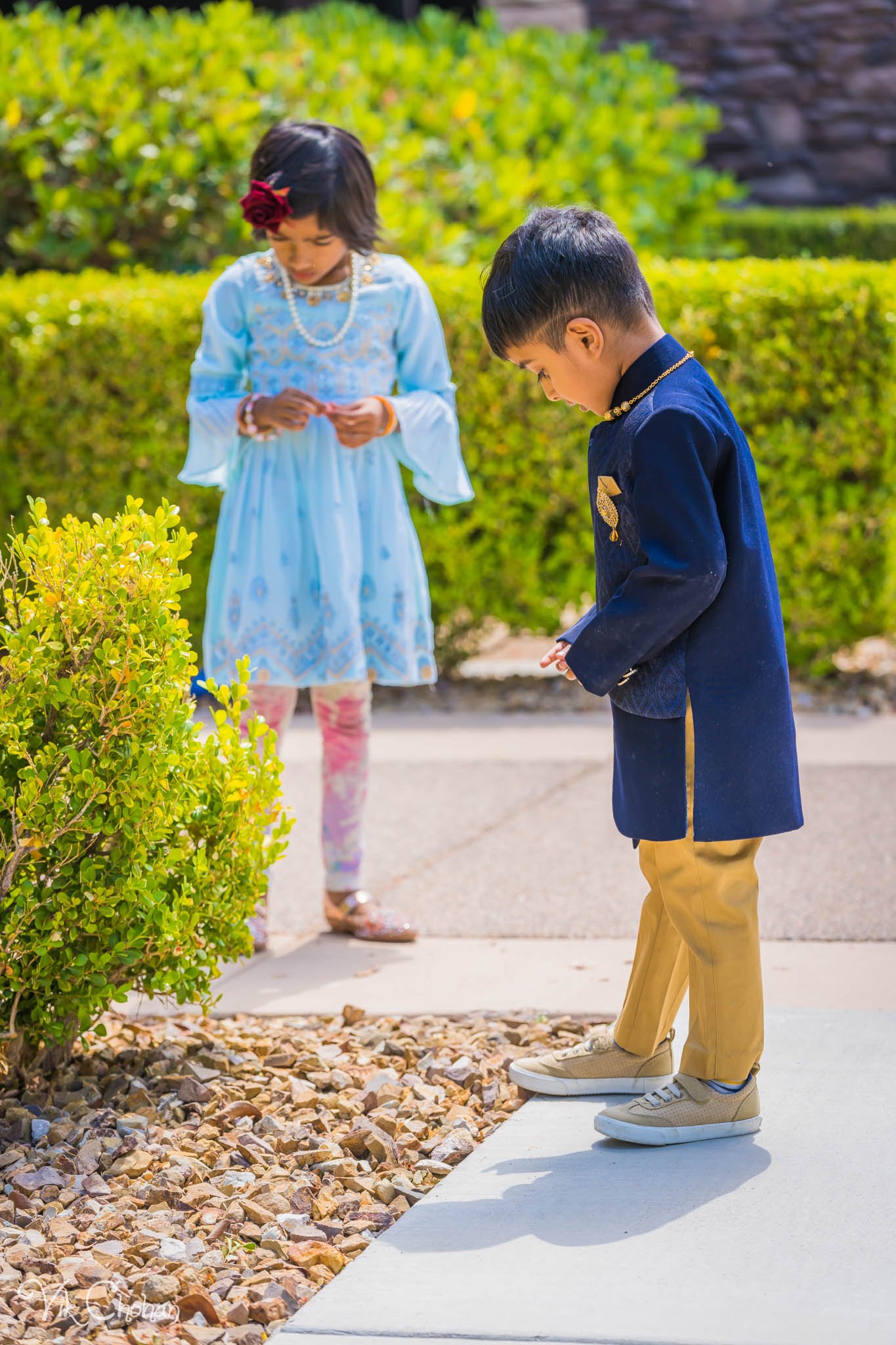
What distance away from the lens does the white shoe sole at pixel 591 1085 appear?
2789 mm

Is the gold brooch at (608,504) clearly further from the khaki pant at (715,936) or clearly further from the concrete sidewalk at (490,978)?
the concrete sidewalk at (490,978)

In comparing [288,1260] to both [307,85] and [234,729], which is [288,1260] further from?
[307,85]

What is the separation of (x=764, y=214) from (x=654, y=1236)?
10.4 meters

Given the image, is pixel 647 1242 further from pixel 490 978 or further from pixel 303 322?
pixel 303 322

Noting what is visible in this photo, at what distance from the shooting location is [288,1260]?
7.52ft

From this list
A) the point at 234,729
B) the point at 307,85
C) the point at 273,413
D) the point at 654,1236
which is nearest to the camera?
the point at 654,1236

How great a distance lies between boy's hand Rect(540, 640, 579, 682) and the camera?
249 cm

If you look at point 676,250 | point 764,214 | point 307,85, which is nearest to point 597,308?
point 307,85

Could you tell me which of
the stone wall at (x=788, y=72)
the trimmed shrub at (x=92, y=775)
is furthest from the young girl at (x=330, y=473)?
the stone wall at (x=788, y=72)

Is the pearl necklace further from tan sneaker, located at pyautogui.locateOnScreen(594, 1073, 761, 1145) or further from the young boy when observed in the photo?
tan sneaker, located at pyautogui.locateOnScreen(594, 1073, 761, 1145)

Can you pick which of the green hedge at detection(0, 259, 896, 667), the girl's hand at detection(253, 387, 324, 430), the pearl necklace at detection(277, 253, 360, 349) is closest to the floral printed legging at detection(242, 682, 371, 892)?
the girl's hand at detection(253, 387, 324, 430)

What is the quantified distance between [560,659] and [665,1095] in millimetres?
729

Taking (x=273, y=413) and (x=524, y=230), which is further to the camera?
(x=273, y=413)

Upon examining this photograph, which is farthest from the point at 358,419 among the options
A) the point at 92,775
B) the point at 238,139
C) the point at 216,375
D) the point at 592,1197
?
the point at 238,139
